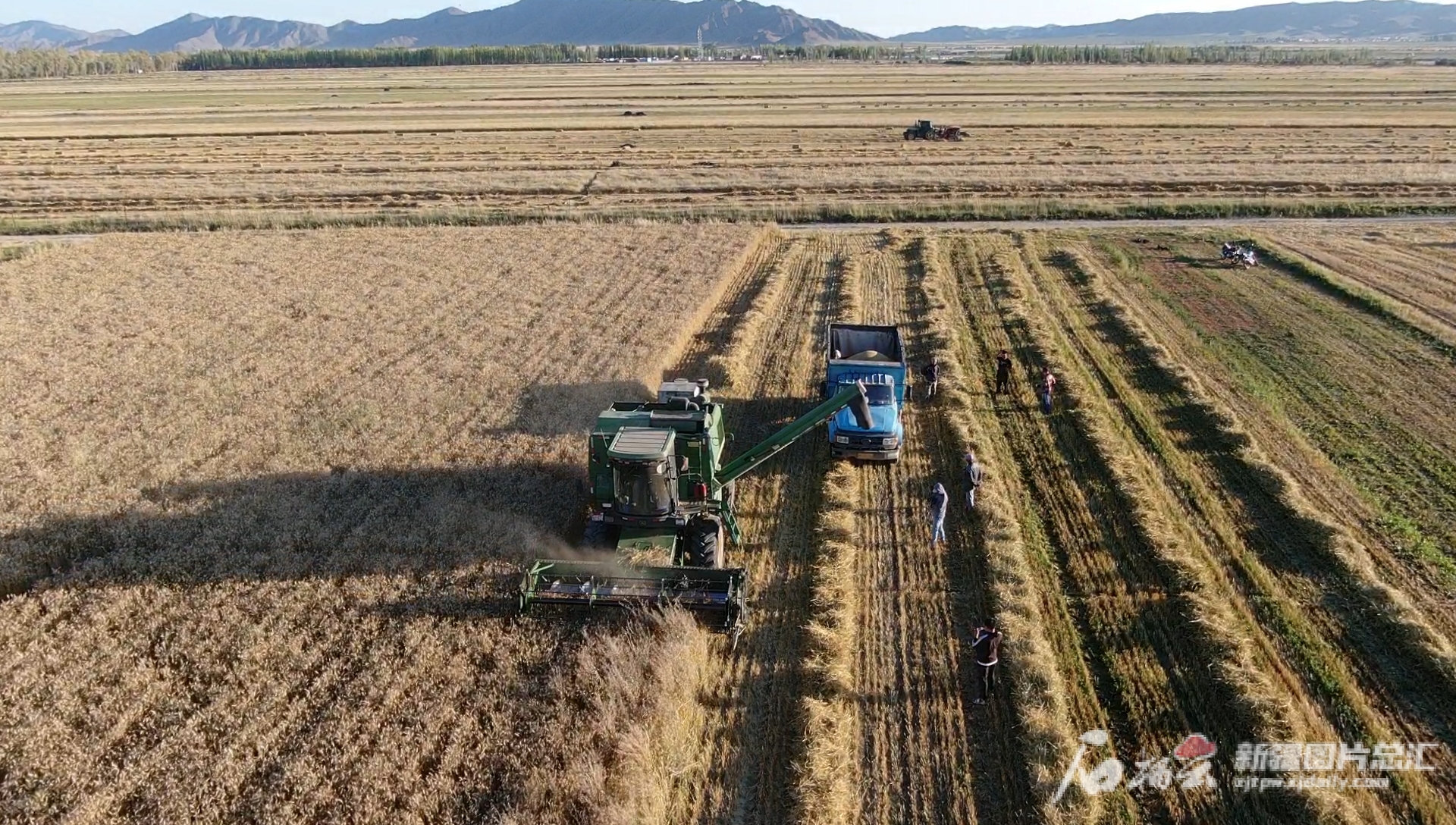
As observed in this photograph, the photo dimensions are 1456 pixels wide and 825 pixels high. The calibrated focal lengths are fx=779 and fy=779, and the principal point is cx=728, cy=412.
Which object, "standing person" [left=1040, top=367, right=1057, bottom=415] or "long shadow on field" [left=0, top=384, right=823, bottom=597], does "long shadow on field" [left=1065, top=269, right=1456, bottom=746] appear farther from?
"long shadow on field" [left=0, top=384, right=823, bottom=597]

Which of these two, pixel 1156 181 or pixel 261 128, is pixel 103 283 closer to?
pixel 1156 181

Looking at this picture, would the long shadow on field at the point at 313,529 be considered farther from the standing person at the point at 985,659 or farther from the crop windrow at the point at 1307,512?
the crop windrow at the point at 1307,512

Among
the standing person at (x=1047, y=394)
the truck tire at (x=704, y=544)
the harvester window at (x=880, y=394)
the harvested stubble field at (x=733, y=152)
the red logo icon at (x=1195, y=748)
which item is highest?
the harvested stubble field at (x=733, y=152)

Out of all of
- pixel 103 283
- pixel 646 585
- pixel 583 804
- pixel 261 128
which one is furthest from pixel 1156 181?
pixel 261 128

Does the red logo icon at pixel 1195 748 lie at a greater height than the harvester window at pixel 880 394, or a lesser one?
lesser

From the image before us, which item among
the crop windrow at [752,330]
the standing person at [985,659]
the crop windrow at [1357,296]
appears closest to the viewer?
the standing person at [985,659]

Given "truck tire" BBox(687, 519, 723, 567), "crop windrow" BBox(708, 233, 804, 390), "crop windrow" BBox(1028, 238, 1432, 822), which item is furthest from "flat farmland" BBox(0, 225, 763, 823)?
"crop windrow" BBox(1028, 238, 1432, 822)

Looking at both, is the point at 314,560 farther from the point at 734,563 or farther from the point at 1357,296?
the point at 1357,296

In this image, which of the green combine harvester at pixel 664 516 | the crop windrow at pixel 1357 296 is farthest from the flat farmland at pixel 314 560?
the crop windrow at pixel 1357 296
